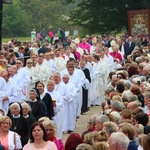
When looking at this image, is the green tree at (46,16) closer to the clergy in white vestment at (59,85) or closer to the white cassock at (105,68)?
the white cassock at (105,68)

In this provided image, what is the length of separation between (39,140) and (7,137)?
1.24 meters

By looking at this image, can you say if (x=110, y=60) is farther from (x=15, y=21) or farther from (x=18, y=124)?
(x=15, y=21)

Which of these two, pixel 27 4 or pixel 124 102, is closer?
pixel 124 102

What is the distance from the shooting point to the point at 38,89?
16.8 meters

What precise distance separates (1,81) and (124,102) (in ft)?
14.6

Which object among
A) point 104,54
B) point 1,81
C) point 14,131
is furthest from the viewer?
point 104,54

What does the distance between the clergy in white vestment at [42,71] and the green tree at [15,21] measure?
53.9m

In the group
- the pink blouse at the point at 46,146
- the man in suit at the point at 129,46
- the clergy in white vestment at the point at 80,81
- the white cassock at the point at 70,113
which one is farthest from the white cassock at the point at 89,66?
the pink blouse at the point at 46,146

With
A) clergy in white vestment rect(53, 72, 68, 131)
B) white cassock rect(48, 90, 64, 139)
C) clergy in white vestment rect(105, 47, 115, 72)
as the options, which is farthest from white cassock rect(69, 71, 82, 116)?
clergy in white vestment rect(105, 47, 115, 72)

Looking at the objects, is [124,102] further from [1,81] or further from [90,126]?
[1,81]

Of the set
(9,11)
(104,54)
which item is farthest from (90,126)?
(9,11)

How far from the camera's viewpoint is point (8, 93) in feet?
59.7

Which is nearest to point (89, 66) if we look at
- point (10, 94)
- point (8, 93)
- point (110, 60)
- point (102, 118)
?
point (110, 60)

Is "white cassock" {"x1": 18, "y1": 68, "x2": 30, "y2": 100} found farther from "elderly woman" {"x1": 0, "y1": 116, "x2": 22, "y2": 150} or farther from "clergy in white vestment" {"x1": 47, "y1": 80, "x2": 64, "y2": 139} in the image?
"elderly woman" {"x1": 0, "y1": 116, "x2": 22, "y2": 150}
